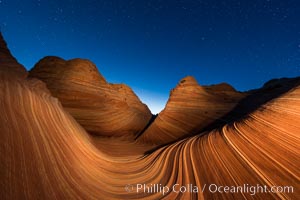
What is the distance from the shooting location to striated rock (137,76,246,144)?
291 inches

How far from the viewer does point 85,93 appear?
8.47 metres

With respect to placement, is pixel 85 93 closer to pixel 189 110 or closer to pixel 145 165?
pixel 189 110

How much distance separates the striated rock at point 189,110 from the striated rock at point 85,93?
223 centimetres

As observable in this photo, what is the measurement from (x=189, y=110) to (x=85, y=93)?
242 inches

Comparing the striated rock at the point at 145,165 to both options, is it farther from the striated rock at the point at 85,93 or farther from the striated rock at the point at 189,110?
the striated rock at the point at 85,93

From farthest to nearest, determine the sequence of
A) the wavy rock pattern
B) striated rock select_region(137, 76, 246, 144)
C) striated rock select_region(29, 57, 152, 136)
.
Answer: striated rock select_region(29, 57, 152, 136) → striated rock select_region(137, 76, 246, 144) → the wavy rock pattern

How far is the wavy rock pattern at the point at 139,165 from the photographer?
1.64m

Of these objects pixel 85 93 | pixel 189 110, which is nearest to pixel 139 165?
pixel 189 110

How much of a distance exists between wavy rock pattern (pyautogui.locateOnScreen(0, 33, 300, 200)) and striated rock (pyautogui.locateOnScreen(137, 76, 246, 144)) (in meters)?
3.67

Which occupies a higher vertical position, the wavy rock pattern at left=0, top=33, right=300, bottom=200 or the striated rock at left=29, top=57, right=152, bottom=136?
the striated rock at left=29, top=57, right=152, bottom=136

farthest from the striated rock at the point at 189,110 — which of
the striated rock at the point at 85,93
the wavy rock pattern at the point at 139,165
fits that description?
the wavy rock pattern at the point at 139,165

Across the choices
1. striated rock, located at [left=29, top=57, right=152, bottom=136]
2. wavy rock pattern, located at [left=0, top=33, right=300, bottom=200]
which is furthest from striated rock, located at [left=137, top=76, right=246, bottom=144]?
wavy rock pattern, located at [left=0, top=33, right=300, bottom=200]

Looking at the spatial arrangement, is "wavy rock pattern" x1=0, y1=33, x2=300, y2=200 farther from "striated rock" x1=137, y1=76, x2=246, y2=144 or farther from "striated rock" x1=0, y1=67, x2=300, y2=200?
"striated rock" x1=137, y1=76, x2=246, y2=144

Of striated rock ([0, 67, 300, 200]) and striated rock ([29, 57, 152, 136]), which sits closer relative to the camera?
striated rock ([0, 67, 300, 200])
